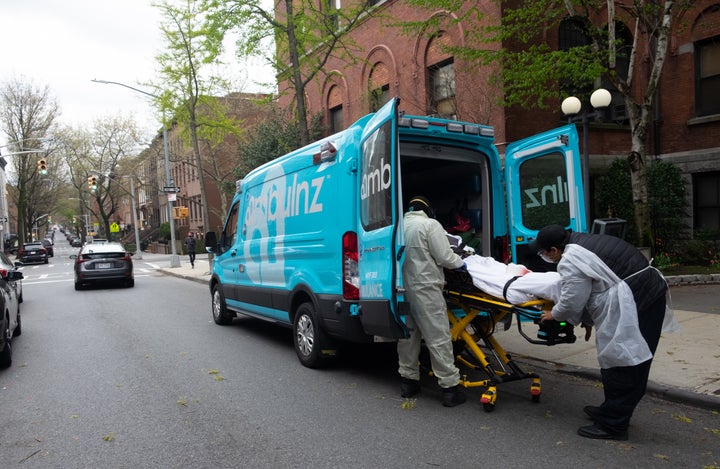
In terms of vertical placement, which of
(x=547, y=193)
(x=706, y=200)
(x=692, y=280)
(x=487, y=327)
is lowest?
(x=692, y=280)

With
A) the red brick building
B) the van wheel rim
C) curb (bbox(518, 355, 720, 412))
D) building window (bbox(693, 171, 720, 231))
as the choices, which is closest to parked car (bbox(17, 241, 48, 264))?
the red brick building

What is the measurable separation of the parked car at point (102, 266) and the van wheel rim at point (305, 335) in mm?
13053

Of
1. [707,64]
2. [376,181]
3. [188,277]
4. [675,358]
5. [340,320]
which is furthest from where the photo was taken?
[188,277]

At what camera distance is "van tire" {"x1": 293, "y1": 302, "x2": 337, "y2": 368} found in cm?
639

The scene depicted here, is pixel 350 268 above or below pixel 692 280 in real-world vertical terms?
above

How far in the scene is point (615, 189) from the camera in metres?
16.7

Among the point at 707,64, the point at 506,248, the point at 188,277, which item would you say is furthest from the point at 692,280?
the point at 188,277

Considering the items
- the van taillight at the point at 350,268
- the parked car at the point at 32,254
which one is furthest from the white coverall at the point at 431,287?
the parked car at the point at 32,254

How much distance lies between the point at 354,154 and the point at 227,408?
9.08 feet

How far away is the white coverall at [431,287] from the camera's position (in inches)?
201

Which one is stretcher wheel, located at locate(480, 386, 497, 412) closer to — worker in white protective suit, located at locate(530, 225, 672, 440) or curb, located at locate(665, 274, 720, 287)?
worker in white protective suit, located at locate(530, 225, 672, 440)

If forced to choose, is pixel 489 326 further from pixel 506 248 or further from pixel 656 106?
pixel 656 106

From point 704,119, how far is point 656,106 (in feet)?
5.25

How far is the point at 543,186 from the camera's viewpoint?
6.25m
